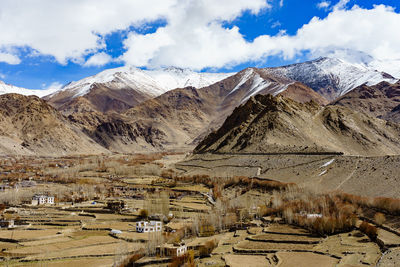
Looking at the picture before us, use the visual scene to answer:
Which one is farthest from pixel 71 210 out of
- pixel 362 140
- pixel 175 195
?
pixel 362 140

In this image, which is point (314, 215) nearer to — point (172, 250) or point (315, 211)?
point (315, 211)

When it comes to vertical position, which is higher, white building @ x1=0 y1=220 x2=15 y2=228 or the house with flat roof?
white building @ x1=0 y1=220 x2=15 y2=228

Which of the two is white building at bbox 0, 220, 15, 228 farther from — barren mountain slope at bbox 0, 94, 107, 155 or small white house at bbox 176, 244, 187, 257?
barren mountain slope at bbox 0, 94, 107, 155

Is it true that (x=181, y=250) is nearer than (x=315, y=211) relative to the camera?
Yes

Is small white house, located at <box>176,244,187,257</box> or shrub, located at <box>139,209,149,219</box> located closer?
small white house, located at <box>176,244,187,257</box>

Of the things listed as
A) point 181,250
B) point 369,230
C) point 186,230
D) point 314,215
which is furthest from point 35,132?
point 369,230

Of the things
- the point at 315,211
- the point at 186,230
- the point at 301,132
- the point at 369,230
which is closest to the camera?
the point at 369,230

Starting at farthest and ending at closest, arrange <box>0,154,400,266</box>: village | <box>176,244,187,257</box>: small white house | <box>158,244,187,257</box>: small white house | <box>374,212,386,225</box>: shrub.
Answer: <box>374,212,386,225</box>: shrub, <box>0,154,400,266</box>: village, <box>158,244,187,257</box>: small white house, <box>176,244,187,257</box>: small white house

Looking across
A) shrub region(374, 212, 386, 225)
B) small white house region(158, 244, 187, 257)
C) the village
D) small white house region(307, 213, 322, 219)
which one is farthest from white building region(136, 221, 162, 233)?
shrub region(374, 212, 386, 225)

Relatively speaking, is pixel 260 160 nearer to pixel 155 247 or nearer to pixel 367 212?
pixel 367 212
